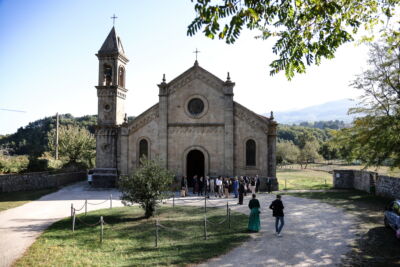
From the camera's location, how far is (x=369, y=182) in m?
25.1

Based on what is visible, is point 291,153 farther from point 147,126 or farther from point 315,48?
point 315,48

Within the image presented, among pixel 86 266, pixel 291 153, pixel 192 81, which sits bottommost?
pixel 86 266

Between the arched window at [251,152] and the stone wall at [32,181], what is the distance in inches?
781

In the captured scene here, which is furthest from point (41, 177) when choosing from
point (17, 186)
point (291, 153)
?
point (291, 153)

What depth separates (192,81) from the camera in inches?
1122

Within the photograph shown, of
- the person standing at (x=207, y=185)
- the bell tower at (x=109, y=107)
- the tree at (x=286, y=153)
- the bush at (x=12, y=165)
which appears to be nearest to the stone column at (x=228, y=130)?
the person standing at (x=207, y=185)

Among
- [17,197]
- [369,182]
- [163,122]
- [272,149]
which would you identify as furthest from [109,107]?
[369,182]

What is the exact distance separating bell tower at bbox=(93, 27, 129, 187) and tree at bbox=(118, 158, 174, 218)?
1348 centimetres

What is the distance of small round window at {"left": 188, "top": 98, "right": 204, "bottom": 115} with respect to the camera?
28.6 meters

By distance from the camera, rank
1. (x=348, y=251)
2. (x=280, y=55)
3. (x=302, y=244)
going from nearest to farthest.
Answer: (x=280, y=55) < (x=348, y=251) < (x=302, y=244)

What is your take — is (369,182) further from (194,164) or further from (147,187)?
(147,187)

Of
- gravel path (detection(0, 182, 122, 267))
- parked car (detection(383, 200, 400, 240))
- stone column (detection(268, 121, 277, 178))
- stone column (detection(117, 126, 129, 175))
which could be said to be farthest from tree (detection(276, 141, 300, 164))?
parked car (detection(383, 200, 400, 240))

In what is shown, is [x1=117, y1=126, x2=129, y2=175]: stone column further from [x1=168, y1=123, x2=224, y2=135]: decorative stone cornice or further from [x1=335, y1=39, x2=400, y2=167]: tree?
[x1=335, y1=39, x2=400, y2=167]: tree

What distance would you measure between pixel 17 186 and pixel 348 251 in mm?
27334
